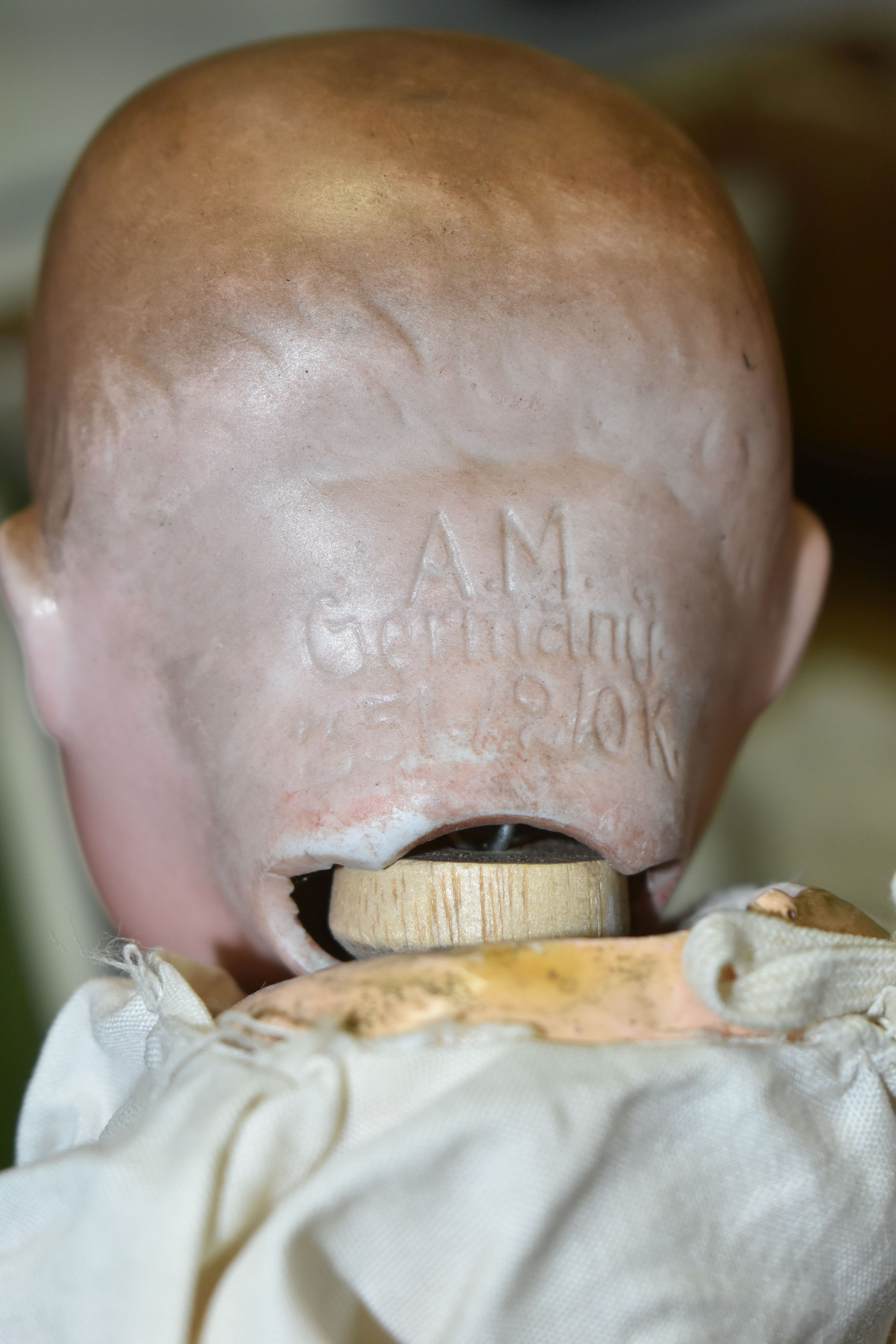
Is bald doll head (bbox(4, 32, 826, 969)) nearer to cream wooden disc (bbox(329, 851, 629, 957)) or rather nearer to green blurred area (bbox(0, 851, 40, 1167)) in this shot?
cream wooden disc (bbox(329, 851, 629, 957))

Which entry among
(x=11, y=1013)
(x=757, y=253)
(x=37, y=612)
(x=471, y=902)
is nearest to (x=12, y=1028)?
(x=11, y=1013)

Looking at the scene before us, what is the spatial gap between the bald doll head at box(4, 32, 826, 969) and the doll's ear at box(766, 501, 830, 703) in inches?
2.9

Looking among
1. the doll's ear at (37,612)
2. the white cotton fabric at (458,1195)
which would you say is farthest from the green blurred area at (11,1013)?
the white cotton fabric at (458,1195)

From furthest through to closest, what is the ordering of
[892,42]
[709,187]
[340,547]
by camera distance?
[892,42]
[709,187]
[340,547]

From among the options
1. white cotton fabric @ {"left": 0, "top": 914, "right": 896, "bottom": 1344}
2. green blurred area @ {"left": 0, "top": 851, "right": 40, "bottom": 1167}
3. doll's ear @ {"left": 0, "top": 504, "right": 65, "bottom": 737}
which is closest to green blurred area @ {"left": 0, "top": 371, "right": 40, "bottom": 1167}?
green blurred area @ {"left": 0, "top": 851, "right": 40, "bottom": 1167}

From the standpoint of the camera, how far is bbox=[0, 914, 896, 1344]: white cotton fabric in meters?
0.37

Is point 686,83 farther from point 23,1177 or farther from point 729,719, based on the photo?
point 23,1177

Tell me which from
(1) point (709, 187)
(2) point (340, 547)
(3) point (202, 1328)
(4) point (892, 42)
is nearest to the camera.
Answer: (3) point (202, 1328)

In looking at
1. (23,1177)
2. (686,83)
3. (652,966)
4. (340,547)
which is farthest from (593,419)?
(686,83)

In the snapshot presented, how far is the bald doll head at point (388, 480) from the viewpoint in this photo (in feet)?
1.54

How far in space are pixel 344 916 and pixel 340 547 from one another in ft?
0.47

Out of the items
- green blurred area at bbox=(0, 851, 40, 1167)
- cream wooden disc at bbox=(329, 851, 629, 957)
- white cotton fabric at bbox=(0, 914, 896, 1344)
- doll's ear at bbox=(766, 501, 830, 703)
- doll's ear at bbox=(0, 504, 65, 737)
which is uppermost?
doll's ear at bbox=(0, 504, 65, 737)

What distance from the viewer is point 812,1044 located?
42 centimetres

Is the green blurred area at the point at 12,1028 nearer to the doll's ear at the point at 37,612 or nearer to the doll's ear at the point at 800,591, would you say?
the doll's ear at the point at 37,612
